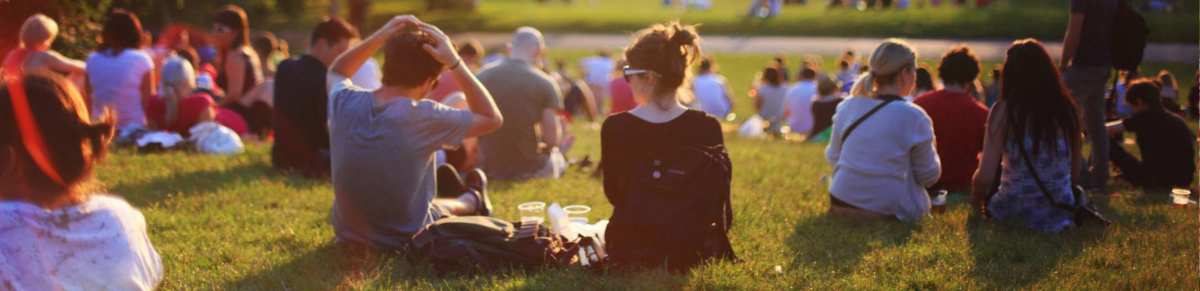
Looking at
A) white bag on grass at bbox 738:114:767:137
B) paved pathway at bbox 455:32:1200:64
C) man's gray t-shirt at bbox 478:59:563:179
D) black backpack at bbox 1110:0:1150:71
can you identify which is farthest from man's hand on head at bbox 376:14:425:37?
paved pathway at bbox 455:32:1200:64

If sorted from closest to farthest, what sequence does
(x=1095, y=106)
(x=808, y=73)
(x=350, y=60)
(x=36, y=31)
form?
1. (x=350, y=60)
2. (x=1095, y=106)
3. (x=36, y=31)
4. (x=808, y=73)

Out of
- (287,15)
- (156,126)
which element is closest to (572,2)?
(287,15)

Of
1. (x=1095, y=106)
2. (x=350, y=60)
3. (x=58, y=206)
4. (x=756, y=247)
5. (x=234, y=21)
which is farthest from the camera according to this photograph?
(x=234, y=21)

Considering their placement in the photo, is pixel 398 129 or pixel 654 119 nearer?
pixel 654 119

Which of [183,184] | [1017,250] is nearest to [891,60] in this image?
[1017,250]

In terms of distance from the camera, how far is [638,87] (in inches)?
185

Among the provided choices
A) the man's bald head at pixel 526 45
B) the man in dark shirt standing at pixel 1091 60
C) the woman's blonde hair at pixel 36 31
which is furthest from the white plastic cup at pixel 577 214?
the woman's blonde hair at pixel 36 31

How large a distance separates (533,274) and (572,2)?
47402 mm

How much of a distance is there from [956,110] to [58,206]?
593cm

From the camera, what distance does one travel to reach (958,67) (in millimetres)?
6805

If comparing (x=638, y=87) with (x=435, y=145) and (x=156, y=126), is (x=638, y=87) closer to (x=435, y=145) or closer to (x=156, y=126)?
(x=435, y=145)

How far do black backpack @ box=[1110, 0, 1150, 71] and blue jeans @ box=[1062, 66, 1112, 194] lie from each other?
128mm

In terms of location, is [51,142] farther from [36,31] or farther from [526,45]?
[36,31]

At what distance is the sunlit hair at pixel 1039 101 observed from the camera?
562 cm
